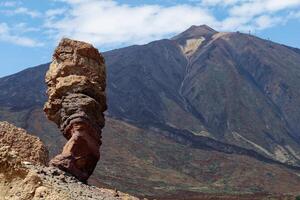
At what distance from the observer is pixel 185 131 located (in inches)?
5340

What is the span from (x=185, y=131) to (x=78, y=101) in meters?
114

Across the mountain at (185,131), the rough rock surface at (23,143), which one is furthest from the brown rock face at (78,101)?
the mountain at (185,131)

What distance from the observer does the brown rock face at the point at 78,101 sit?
21078 millimetres

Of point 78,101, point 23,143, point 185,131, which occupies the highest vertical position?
point 185,131

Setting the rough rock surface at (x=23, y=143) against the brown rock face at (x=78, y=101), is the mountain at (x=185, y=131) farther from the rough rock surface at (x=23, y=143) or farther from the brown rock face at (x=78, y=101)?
the rough rock surface at (x=23, y=143)

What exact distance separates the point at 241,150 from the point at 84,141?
106m

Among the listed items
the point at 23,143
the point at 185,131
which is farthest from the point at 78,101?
the point at 185,131

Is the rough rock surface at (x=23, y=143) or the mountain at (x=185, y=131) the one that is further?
the mountain at (x=185, y=131)

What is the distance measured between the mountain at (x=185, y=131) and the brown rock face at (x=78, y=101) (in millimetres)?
49114

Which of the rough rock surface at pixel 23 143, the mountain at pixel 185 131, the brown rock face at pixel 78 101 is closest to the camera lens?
the rough rock surface at pixel 23 143

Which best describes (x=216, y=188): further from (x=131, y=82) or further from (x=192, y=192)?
(x=131, y=82)

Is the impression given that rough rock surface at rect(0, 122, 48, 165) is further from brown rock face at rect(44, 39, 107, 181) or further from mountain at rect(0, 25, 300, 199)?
mountain at rect(0, 25, 300, 199)

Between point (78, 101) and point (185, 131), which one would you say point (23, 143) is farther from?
point (185, 131)

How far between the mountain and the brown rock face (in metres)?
49.1
